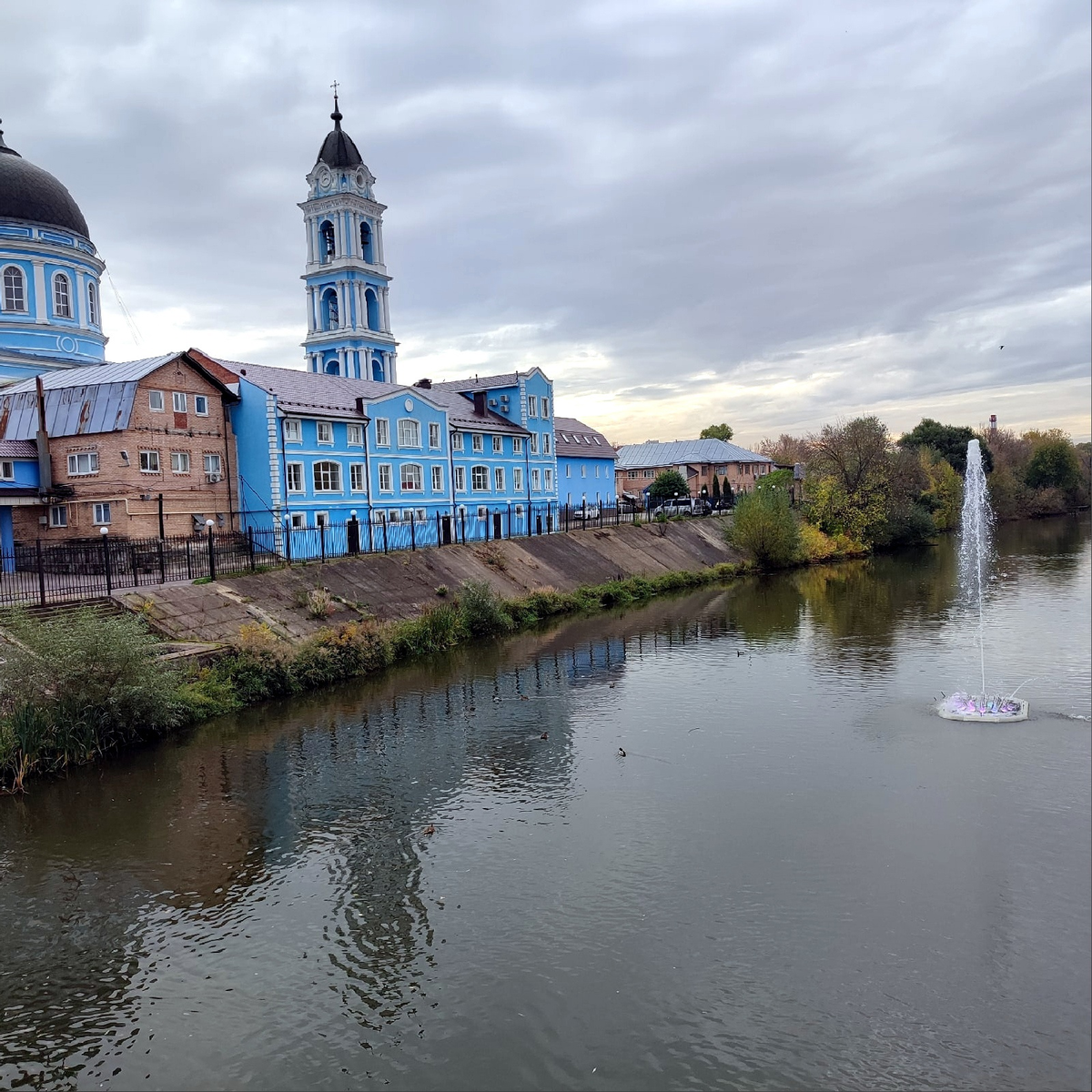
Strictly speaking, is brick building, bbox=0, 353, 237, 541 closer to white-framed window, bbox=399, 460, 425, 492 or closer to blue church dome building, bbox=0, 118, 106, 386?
white-framed window, bbox=399, 460, 425, 492

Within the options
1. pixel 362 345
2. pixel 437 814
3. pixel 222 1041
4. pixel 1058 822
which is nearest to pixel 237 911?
pixel 222 1041

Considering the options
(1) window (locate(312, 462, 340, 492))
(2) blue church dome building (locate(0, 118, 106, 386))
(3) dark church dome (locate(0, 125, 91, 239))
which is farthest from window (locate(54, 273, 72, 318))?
(1) window (locate(312, 462, 340, 492))

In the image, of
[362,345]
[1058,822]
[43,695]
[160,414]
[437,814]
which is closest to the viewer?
[1058,822]

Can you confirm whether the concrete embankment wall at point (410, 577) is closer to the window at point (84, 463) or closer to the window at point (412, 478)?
the window at point (412, 478)

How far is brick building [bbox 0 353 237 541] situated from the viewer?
1379 inches

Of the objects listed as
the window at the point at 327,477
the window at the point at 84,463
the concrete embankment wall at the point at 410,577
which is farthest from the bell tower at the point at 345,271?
the window at the point at 84,463

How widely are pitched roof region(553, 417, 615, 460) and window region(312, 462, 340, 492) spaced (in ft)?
87.6

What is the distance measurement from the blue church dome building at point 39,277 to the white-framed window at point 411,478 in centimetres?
2148

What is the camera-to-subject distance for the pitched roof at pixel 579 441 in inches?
2720

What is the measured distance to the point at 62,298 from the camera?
166 ft

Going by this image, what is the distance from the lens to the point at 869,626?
32500 millimetres

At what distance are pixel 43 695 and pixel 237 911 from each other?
891cm

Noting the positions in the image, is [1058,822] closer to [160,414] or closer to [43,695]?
[43,695]

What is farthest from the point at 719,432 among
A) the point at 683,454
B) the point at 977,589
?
the point at 977,589
